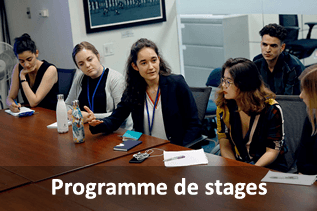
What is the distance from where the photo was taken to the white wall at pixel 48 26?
4152 millimetres

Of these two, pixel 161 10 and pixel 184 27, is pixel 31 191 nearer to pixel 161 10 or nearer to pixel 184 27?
pixel 161 10

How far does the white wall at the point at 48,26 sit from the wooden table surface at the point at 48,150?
5.07 feet

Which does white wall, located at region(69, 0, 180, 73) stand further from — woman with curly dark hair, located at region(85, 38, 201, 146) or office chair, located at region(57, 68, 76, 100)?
woman with curly dark hair, located at region(85, 38, 201, 146)

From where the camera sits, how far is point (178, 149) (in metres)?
2.20

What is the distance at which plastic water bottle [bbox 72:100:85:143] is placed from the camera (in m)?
2.37

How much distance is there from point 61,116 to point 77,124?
28 centimetres

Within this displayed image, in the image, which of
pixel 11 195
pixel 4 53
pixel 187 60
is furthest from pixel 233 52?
pixel 11 195

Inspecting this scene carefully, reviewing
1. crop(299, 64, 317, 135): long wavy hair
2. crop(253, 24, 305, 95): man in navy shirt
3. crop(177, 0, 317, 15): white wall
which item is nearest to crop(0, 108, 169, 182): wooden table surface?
crop(299, 64, 317, 135): long wavy hair

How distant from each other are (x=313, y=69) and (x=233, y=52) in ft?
9.72

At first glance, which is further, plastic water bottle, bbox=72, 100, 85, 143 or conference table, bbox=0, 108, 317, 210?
plastic water bottle, bbox=72, 100, 85, 143

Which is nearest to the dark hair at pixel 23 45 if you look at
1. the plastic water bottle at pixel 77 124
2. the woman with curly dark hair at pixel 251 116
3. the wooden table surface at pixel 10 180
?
the plastic water bottle at pixel 77 124

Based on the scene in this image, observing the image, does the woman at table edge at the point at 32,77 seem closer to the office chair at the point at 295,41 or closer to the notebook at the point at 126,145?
the notebook at the point at 126,145

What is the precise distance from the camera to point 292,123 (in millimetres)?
2312

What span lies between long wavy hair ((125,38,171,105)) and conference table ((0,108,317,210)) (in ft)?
0.98
